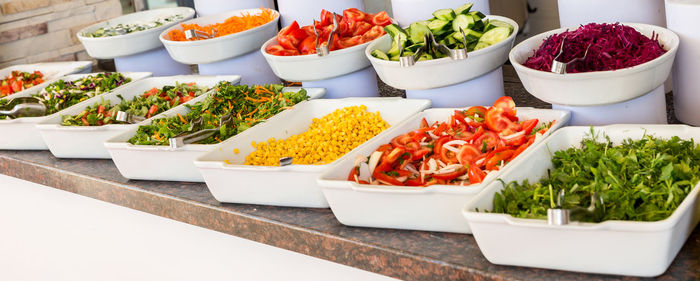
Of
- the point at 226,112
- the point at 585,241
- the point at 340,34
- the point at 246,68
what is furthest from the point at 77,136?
the point at 585,241

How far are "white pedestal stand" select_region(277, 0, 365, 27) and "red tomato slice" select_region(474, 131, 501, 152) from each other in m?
0.99

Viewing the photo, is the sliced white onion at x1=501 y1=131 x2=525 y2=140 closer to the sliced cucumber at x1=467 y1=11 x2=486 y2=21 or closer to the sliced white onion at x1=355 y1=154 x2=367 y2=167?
the sliced white onion at x1=355 y1=154 x2=367 y2=167

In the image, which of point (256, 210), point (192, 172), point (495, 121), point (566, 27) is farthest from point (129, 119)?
point (566, 27)

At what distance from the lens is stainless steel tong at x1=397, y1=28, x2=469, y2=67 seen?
1.74 m

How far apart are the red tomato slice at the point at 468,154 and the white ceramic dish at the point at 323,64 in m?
0.63

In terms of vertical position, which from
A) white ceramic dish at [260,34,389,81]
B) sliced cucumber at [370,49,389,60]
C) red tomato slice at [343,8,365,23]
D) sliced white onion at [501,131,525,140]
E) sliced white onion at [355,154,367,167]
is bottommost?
sliced white onion at [501,131,525,140]

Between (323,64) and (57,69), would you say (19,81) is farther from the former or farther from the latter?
(323,64)

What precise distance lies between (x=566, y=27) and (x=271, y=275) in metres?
0.92

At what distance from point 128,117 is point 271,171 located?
2.69ft

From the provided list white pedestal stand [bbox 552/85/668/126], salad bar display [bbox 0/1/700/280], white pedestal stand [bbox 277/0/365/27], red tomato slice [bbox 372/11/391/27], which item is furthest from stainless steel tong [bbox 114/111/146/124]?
white pedestal stand [bbox 552/85/668/126]

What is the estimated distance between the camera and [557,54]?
1569 mm

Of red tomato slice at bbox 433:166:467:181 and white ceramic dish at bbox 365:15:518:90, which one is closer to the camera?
red tomato slice at bbox 433:166:467:181

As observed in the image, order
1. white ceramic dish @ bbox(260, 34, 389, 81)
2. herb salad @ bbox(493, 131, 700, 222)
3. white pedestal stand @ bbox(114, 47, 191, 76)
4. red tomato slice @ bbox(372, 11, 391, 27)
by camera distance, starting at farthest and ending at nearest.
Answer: white pedestal stand @ bbox(114, 47, 191, 76), red tomato slice @ bbox(372, 11, 391, 27), white ceramic dish @ bbox(260, 34, 389, 81), herb salad @ bbox(493, 131, 700, 222)

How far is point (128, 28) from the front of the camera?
2.97m
